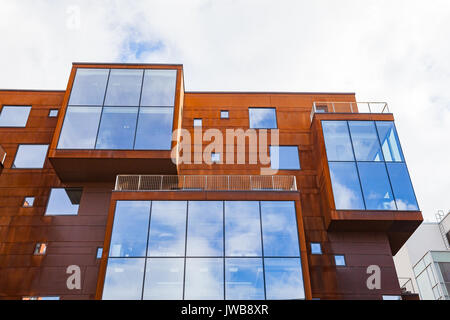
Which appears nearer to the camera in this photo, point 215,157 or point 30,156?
point 30,156

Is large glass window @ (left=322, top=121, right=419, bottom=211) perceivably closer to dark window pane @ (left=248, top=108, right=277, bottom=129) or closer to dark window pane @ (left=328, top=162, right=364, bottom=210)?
dark window pane @ (left=328, top=162, right=364, bottom=210)

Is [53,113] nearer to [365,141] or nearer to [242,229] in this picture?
[242,229]

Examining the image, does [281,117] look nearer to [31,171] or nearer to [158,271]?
[158,271]

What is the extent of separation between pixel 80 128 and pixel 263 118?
11388mm

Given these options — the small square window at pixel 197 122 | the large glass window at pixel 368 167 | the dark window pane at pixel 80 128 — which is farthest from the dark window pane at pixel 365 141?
the dark window pane at pixel 80 128

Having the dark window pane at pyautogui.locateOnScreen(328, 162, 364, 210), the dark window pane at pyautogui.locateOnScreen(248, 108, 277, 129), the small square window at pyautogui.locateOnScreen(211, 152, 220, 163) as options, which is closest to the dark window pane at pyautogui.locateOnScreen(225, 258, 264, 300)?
the dark window pane at pyautogui.locateOnScreen(328, 162, 364, 210)

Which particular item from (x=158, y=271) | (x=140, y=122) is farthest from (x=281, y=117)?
(x=158, y=271)

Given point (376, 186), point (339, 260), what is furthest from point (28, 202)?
point (376, 186)

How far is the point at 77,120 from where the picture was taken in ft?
72.0

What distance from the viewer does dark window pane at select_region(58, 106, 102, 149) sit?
830 inches

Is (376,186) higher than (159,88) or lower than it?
lower

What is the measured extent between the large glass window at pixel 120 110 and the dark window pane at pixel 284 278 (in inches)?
353

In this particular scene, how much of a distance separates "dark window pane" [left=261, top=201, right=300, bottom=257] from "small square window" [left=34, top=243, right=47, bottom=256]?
37.4 ft

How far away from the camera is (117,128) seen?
21.7 meters
